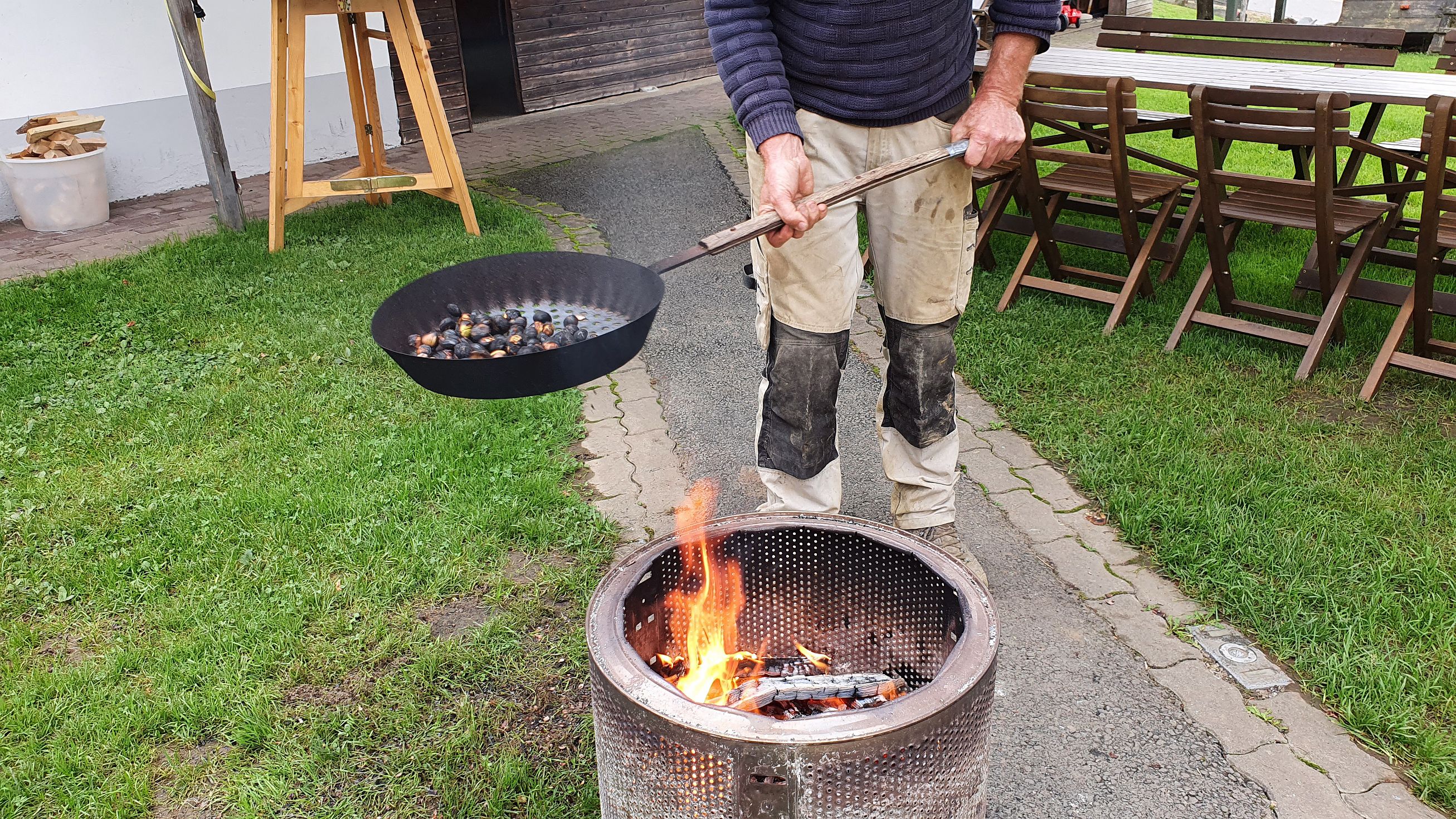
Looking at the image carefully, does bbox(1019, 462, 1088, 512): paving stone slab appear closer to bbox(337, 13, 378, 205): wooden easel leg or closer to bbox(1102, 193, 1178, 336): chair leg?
bbox(1102, 193, 1178, 336): chair leg

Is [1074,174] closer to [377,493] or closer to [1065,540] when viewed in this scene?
[1065,540]

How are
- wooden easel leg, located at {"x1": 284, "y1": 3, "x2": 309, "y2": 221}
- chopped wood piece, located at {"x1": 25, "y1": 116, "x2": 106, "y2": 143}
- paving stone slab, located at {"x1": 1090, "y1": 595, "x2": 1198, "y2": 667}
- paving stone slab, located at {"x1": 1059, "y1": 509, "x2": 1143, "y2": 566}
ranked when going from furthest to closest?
chopped wood piece, located at {"x1": 25, "y1": 116, "x2": 106, "y2": 143} < wooden easel leg, located at {"x1": 284, "y1": 3, "x2": 309, "y2": 221} < paving stone slab, located at {"x1": 1059, "y1": 509, "x2": 1143, "y2": 566} < paving stone slab, located at {"x1": 1090, "y1": 595, "x2": 1198, "y2": 667}

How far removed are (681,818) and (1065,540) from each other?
213cm

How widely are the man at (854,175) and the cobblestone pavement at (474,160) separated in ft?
18.1

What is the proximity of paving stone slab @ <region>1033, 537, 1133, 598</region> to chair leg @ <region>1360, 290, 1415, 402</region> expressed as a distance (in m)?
1.68

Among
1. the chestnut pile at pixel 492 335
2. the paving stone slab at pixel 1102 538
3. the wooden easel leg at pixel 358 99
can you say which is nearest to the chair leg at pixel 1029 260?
the paving stone slab at pixel 1102 538

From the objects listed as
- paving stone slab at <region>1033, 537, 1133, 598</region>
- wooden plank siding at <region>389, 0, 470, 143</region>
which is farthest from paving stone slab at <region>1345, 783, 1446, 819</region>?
wooden plank siding at <region>389, 0, 470, 143</region>

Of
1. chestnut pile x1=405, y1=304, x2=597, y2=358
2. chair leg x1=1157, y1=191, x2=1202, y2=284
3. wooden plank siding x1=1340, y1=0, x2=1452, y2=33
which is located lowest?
wooden plank siding x1=1340, y1=0, x2=1452, y2=33

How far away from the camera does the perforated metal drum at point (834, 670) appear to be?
5.17 feet

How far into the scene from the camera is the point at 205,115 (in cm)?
640

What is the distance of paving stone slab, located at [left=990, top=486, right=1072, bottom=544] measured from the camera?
136 inches

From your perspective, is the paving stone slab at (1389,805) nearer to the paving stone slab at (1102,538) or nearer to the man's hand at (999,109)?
the paving stone slab at (1102,538)

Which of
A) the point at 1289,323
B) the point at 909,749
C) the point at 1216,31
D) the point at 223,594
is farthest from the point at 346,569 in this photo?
the point at 1216,31

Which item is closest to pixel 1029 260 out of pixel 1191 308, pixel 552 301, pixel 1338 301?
pixel 1191 308
